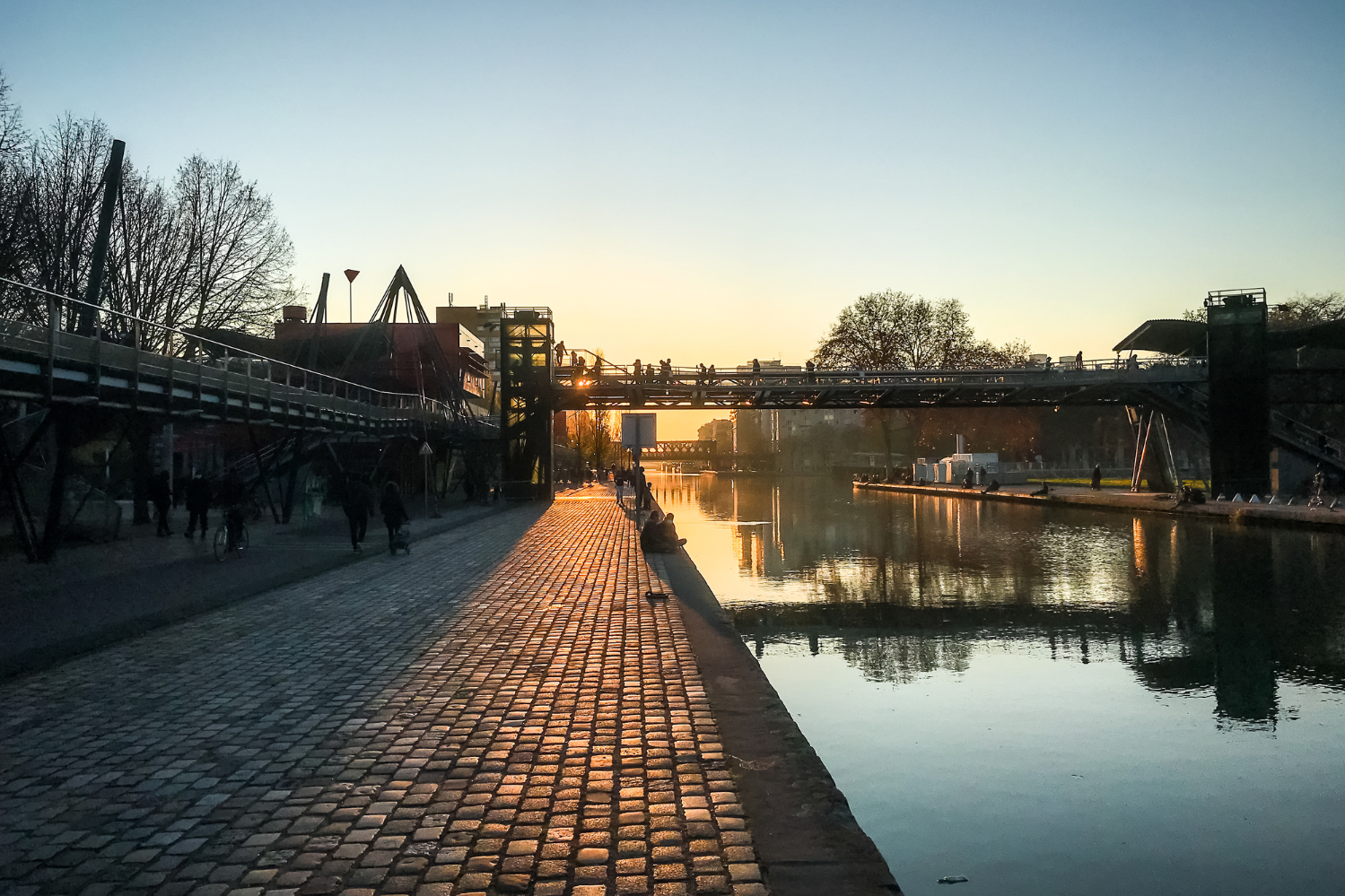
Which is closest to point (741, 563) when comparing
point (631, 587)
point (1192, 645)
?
point (631, 587)

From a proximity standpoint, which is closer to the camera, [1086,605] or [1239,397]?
[1086,605]

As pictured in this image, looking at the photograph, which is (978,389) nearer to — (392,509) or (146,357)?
(392,509)

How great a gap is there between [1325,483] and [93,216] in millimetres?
44055

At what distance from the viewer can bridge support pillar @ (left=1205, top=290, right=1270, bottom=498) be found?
41.6 metres

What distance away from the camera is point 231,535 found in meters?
20.1

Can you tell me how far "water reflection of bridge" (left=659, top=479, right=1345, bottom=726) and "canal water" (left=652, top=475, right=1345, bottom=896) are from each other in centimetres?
6

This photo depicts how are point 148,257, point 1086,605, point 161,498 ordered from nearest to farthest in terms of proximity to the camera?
point 1086,605 < point 161,498 < point 148,257

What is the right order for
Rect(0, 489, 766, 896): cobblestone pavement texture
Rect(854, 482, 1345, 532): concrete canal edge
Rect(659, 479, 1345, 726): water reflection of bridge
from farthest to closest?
Rect(854, 482, 1345, 532): concrete canal edge
Rect(659, 479, 1345, 726): water reflection of bridge
Rect(0, 489, 766, 896): cobblestone pavement texture

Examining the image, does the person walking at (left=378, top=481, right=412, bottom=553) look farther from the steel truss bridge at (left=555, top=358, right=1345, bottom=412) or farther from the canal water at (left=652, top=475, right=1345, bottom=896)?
the steel truss bridge at (left=555, top=358, right=1345, bottom=412)

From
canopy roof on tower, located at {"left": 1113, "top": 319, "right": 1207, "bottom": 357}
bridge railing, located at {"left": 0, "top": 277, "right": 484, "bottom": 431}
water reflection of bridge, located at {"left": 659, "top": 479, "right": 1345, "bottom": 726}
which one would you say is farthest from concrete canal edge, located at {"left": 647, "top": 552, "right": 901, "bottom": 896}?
canopy roof on tower, located at {"left": 1113, "top": 319, "right": 1207, "bottom": 357}

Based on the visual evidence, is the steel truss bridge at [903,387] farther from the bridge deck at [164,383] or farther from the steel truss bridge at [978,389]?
the bridge deck at [164,383]

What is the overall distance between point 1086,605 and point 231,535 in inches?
593

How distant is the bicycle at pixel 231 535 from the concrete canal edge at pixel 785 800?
1319 centimetres

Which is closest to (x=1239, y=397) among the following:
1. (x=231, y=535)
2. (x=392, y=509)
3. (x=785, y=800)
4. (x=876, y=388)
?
(x=876, y=388)
